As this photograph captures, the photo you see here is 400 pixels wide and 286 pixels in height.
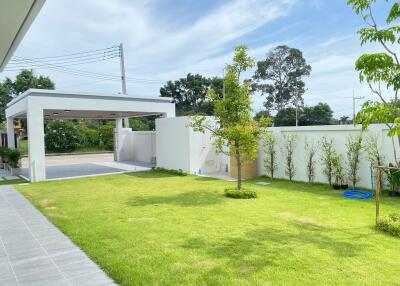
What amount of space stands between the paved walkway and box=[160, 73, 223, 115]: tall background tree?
34.6 metres

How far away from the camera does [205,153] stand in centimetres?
1681

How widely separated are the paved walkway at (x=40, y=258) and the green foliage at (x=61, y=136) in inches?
1055

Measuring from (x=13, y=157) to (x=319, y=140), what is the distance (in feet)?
52.2

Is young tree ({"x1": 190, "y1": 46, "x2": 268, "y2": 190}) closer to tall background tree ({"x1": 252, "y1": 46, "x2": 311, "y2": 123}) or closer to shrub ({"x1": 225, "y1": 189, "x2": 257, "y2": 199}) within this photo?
shrub ({"x1": 225, "y1": 189, "x2": 257, "y2": 199})

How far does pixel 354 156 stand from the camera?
11.4 meters

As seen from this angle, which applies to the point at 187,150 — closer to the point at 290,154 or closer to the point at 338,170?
the point at 290,154

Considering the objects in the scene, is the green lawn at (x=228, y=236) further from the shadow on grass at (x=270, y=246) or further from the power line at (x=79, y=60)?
the power line at (x=79, y=60)

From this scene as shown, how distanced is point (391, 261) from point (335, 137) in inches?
303

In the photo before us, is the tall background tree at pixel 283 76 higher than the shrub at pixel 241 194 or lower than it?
higher

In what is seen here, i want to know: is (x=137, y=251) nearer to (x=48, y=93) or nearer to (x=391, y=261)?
(x=391, y=261)

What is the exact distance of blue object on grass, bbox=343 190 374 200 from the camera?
9938mm

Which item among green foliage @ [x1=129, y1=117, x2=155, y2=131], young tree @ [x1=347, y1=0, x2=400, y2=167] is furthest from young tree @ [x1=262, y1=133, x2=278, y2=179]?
green foliage @ [x1=129, y1=117, x2=155, y2=131]

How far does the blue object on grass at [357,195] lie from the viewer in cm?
994

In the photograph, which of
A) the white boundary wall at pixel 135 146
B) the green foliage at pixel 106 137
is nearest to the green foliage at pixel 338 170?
the white boundary wall at pixel 135 146
